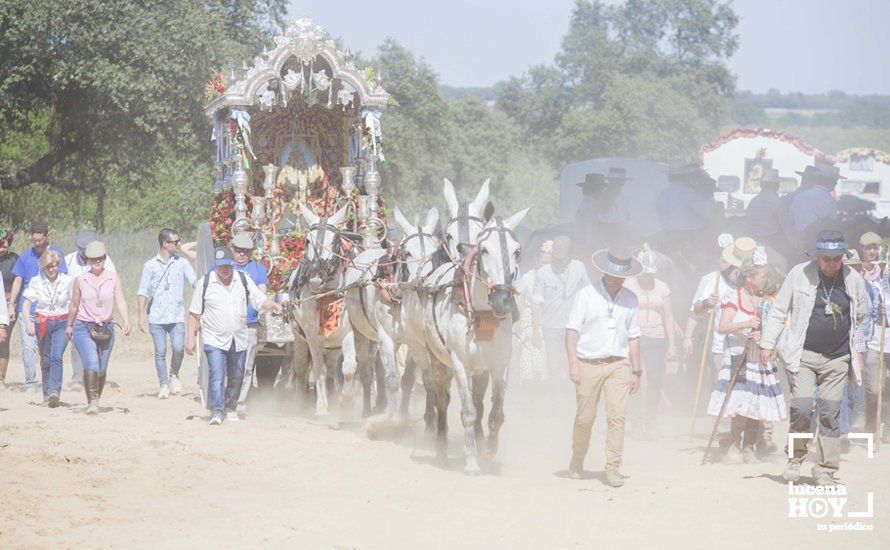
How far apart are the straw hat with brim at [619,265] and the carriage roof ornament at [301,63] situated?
619 cm

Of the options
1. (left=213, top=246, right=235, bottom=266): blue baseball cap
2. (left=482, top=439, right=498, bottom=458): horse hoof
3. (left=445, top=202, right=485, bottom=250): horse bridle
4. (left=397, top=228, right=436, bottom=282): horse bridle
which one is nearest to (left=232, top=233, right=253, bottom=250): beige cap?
(left=213, top=246, right=235, bottom=266): blue baseball cap

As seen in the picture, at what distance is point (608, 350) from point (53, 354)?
284 inches

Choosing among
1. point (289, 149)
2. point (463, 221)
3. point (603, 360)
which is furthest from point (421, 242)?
point (289, 149)

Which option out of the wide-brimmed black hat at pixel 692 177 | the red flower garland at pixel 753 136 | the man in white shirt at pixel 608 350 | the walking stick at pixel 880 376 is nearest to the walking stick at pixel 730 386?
the man in white shirt at pixel 608 350

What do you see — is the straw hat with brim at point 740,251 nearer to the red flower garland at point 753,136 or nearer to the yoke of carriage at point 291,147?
the yoke of carriage at point 291,147

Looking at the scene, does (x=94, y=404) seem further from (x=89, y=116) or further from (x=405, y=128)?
(x=405, y=128)

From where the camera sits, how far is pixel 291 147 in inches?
640

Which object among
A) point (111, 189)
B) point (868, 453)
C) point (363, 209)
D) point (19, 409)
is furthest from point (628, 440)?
point (111, 189)

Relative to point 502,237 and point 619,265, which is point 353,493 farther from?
point 619,265

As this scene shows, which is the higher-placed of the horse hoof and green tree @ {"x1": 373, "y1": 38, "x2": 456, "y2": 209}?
green tree @ {"x1": 373, "y1": 38, "x2": 456, "y2": 209}

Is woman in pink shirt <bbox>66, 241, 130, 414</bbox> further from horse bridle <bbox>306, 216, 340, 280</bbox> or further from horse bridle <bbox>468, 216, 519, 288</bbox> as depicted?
horse bridle <bbox>468, 216, 519, 288</bbox>

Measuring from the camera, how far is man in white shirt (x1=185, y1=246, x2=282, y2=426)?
1248 centimetres

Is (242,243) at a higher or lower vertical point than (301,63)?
lower

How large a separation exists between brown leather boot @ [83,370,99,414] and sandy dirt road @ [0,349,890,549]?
0.66 ft
